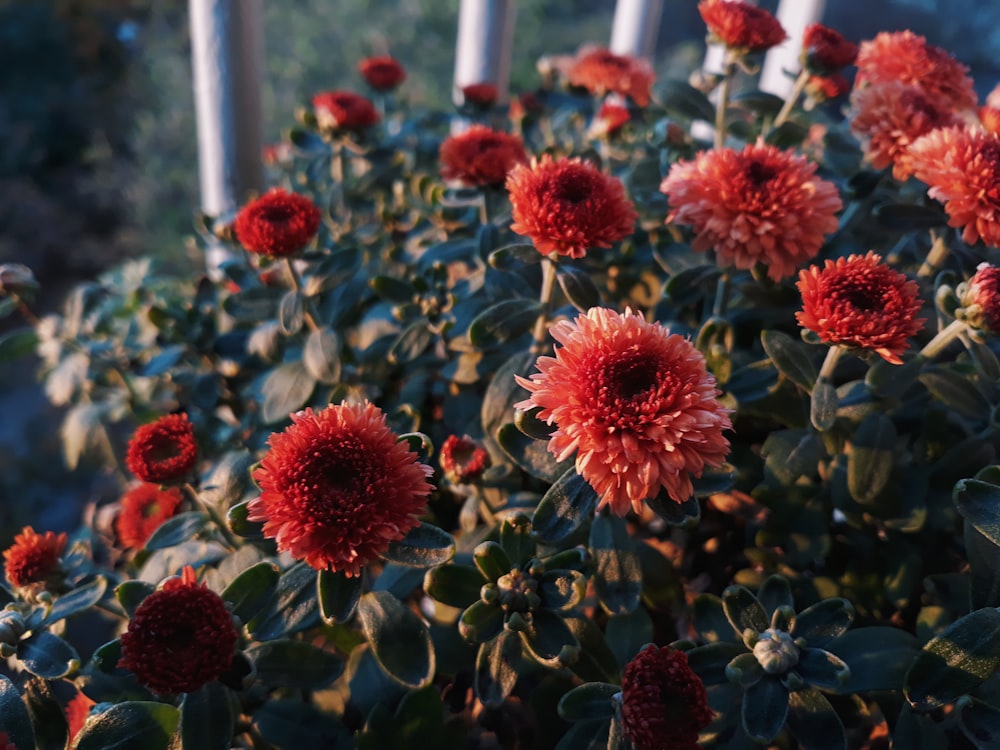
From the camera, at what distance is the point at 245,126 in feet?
4.96

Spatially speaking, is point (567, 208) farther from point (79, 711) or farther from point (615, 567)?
point (79, 711)

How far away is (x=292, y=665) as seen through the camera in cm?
69

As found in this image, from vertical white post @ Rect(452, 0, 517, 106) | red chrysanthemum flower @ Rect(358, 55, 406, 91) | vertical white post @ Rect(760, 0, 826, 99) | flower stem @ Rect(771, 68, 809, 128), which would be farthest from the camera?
vertical white post @ Rect(760, 0, 826, 99)

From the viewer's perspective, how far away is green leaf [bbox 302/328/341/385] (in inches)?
35.2

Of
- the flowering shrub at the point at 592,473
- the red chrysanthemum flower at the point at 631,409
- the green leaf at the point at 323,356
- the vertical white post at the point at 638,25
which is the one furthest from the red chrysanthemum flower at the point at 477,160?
the vertical white post at the point at 638,25

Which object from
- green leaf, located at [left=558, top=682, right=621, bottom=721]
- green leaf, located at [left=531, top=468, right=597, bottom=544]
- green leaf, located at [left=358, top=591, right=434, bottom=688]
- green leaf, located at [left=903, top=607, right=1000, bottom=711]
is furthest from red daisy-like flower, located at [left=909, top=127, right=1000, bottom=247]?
green leaf, located at [left=358, top=591, right=434, bottom=688]

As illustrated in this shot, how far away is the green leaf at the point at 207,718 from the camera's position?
0.63 metres

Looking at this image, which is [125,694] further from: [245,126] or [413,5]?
[413,5]

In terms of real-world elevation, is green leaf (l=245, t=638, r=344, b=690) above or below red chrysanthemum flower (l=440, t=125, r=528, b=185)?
below

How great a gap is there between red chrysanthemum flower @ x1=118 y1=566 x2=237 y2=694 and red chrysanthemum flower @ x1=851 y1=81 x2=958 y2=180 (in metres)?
0.89

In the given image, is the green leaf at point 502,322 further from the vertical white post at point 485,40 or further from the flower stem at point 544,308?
the vertical white post at point 485,40

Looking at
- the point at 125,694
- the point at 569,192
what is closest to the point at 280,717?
the point at 125,694

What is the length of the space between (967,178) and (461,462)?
0.61 metres

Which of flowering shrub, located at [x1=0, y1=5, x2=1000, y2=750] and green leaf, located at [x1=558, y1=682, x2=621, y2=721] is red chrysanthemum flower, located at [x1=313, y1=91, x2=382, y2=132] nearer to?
flowering shrub, located at [x1=0, y1=5, x2=1000, y2=750]
